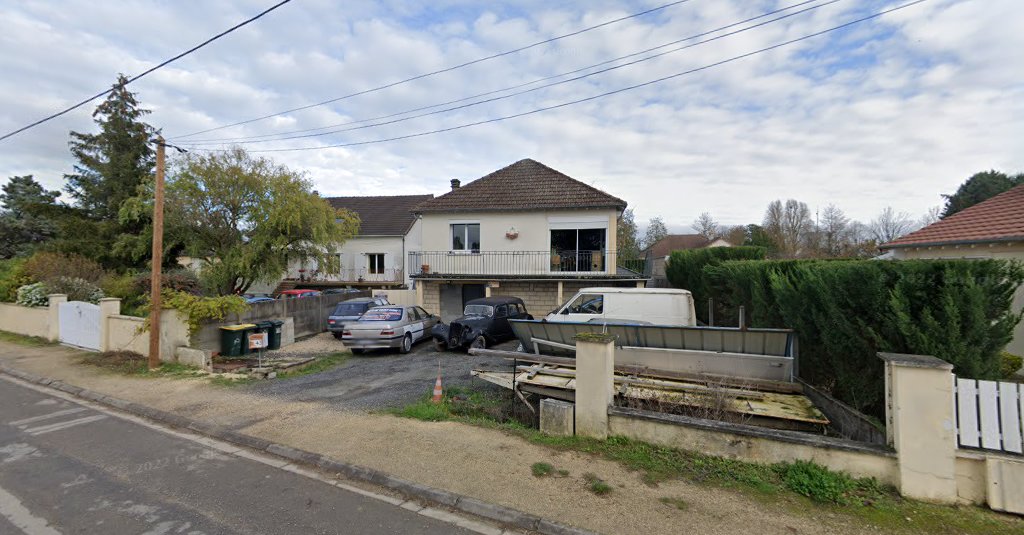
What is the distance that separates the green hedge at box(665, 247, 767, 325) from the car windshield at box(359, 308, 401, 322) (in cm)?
946

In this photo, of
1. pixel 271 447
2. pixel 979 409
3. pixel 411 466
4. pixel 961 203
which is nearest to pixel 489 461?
pixel 411 466

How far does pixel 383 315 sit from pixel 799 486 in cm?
1065

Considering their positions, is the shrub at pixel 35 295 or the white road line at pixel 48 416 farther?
the shrub at pixel 35 295

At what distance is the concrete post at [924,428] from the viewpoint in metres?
3.77

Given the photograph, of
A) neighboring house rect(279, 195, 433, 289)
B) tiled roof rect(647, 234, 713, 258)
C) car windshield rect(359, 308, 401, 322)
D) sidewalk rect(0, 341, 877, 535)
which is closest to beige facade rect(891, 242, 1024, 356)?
sidewalk rect(0, 341, 877, 535)

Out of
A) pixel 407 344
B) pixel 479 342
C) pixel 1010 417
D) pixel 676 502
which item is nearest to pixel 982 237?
pixel 1010 417

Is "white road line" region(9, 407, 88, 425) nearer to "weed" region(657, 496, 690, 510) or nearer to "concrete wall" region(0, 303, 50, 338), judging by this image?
"weed" region(657, 496, 690, 510)

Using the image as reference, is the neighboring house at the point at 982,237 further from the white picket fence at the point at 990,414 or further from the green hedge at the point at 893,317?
the white picket fence at the point at 990,414

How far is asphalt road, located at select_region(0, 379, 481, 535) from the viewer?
12.3 ft

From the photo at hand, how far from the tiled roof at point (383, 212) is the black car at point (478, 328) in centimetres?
1921

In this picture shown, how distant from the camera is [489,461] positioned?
4883 millimetres

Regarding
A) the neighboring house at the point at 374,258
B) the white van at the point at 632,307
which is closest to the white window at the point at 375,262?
the neighboring house at the point at 374,258

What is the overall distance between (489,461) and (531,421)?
191 centimetres

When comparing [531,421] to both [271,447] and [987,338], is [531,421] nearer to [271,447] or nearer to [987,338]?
[271,447]
